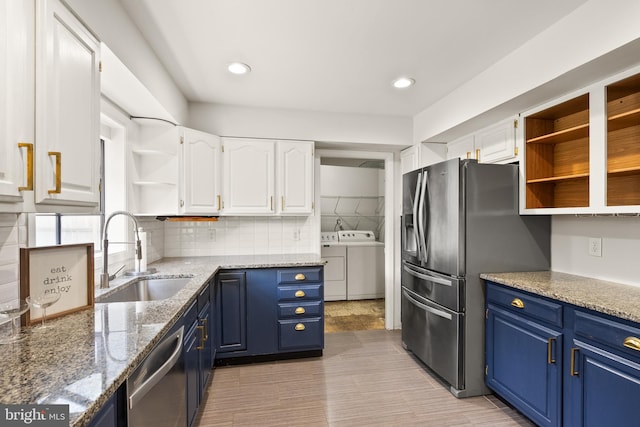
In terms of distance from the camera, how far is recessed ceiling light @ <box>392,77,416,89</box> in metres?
2.45

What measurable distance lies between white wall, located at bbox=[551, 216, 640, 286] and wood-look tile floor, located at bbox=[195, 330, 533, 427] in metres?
1.08

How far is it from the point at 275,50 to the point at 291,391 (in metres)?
2.41

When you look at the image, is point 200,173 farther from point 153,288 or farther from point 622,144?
point 622,144

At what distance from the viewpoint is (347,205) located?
5199mm

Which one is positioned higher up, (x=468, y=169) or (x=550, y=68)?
(x=550, y=68)

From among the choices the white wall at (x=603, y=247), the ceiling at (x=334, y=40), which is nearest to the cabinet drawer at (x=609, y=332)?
the white wall at (x=603, y=247)

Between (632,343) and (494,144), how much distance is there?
1623 millimetres

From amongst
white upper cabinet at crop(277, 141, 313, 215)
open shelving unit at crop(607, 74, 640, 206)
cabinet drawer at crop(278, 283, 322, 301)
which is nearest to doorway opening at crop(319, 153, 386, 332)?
white upper cabinet at crop(277, 141, 313, 215)

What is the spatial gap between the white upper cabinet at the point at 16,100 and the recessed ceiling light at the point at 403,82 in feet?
7.17

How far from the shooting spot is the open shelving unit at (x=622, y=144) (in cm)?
171

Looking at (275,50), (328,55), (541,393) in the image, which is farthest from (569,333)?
(275,50)

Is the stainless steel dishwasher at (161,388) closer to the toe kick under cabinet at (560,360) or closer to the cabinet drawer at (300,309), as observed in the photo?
the cabinet drawer at (300,309)

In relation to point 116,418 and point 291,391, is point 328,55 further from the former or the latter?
point 291,391

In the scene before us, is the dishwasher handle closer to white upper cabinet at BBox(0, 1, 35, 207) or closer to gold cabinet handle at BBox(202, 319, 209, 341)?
gold cabinet handle at BBox(202, 319, 209, 341)
